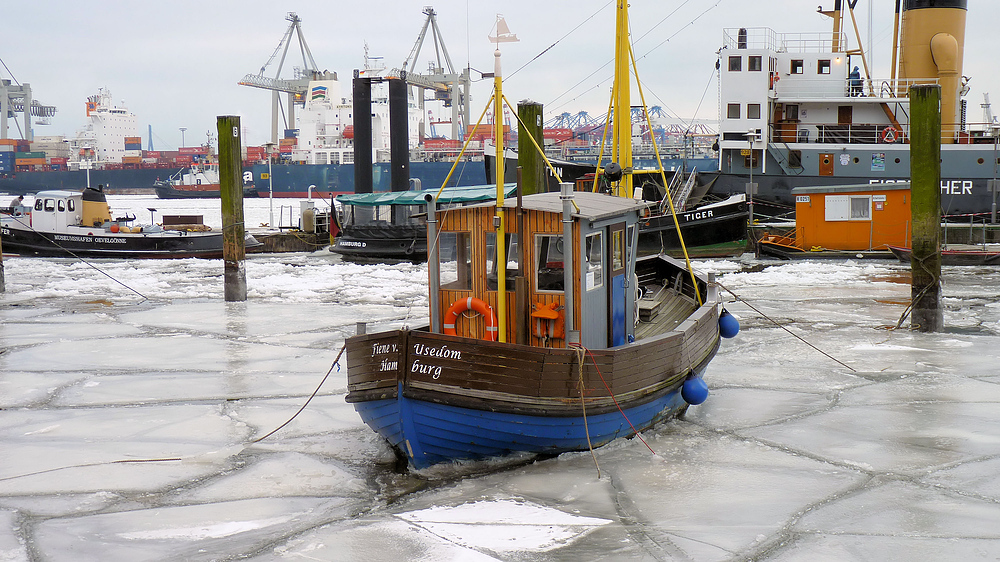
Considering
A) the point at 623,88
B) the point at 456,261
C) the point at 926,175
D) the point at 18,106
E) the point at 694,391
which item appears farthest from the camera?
the point at 18,106

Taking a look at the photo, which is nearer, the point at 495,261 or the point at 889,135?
the point at 495,261

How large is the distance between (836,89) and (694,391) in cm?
2729

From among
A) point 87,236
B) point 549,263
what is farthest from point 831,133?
point 549,263

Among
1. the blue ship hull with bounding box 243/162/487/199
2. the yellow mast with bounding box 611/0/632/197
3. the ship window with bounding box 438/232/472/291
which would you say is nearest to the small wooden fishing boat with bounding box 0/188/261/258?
the yellow mast with bounding box 611/0/632/197

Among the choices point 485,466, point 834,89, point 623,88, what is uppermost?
point 834,89

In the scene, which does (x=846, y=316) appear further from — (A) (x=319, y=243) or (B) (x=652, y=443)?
(A) (x=319, y=243)

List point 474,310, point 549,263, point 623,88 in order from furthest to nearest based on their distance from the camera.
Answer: point 623,88, point 474,310, point 549,263

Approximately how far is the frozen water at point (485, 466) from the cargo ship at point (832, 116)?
61.1 feet

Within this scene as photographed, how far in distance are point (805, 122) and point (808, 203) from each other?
10.8 meters

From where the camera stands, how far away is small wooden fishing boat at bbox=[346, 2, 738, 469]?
673cm

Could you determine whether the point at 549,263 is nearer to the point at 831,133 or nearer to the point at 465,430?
the point at 465,430

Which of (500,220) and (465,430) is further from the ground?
(500,220)

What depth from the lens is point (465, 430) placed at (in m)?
6.82

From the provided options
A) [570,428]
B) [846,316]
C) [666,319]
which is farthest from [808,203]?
[570,428]
